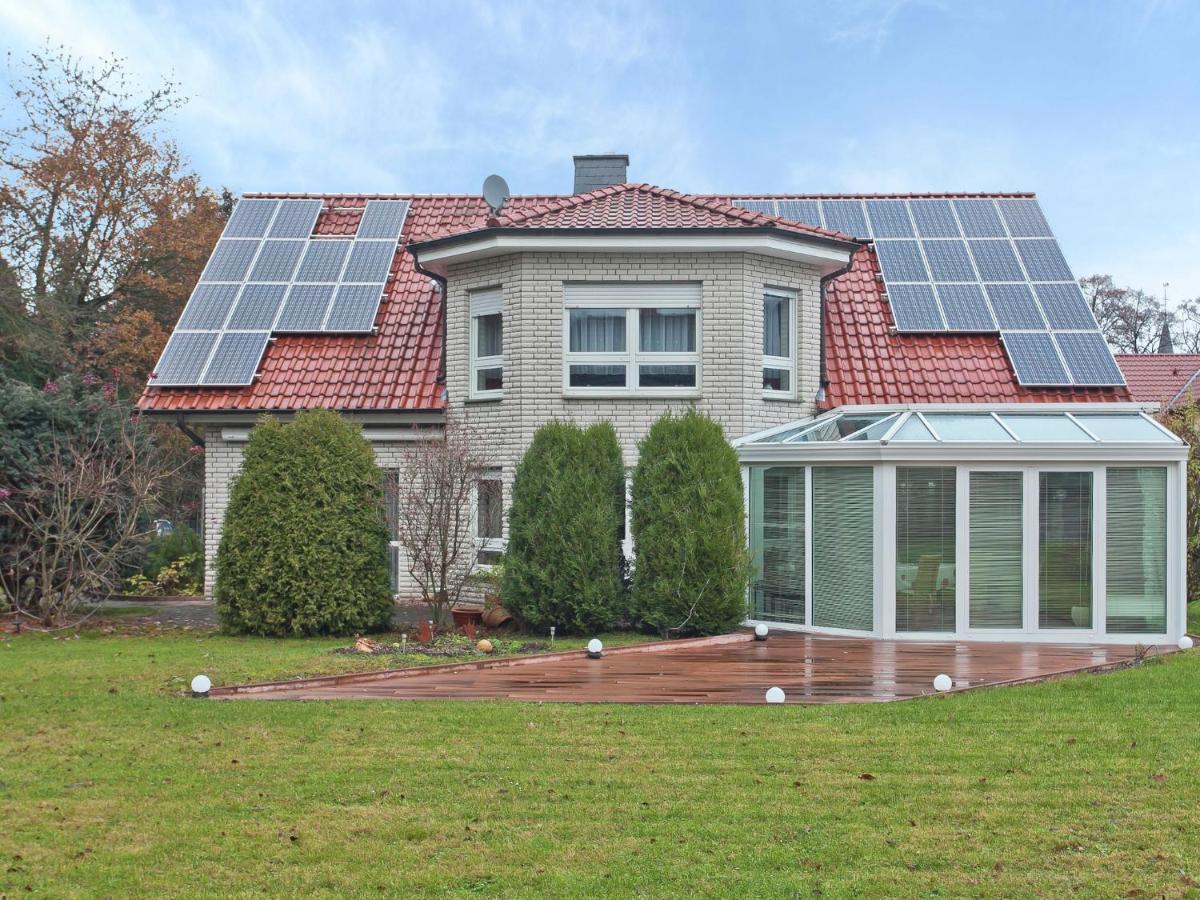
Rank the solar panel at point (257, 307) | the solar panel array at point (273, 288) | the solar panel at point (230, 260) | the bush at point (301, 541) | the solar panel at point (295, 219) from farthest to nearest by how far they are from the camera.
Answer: the solar panel at point (295, 219), the solar panel at point (230, 260), the solar panel at point (257, 307), the solar panel array at point (273, 288), the bush at point (301, 541)

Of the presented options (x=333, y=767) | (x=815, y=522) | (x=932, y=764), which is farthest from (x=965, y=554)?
(x=333, y=767)

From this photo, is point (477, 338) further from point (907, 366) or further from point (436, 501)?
point (907, 366)

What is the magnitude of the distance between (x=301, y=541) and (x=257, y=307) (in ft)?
22.2

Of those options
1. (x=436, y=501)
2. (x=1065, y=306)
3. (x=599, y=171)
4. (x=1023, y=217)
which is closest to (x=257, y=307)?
(x=599, y=171)

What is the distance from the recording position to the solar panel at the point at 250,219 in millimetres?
21766

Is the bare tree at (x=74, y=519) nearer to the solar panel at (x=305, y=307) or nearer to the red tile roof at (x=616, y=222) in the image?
the red tile roof at (x=616, y=222)

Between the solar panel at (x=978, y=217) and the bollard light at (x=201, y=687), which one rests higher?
the solar panel at (x=978, y=217)

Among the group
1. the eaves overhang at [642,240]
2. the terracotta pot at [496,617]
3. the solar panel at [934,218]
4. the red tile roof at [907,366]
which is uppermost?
the solar panel at [934,218]

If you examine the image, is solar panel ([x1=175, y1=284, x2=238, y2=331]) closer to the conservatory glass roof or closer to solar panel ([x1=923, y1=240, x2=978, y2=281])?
the conservatory glass roof

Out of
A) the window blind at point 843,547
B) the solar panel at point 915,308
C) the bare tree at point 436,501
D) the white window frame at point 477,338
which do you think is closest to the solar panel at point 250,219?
the white window frame at point 477,338

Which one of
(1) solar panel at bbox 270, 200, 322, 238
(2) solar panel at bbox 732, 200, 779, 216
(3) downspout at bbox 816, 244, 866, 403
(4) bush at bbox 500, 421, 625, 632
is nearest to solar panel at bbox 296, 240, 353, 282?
(1) solar panel at bbox 270, 200, 322, 238

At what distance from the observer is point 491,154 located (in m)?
22.8

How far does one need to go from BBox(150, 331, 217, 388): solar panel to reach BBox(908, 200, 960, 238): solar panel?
12843 mm

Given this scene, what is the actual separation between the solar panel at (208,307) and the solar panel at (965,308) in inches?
482
